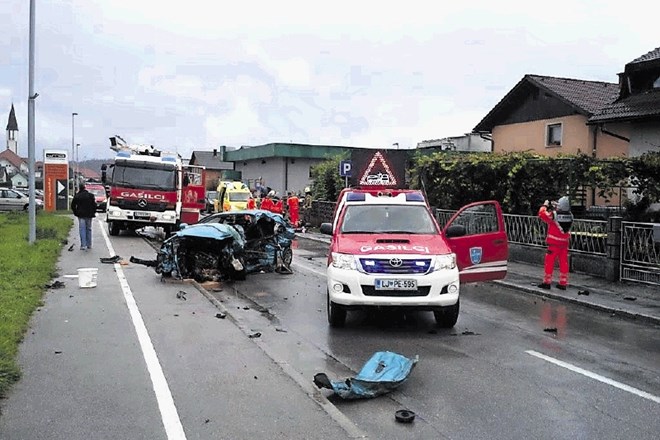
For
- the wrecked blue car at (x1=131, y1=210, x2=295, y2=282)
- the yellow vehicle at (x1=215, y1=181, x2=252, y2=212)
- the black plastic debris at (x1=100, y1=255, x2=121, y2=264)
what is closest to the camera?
the wrecked blue car at (x1=131, y1=210, x2=295, y2=282)

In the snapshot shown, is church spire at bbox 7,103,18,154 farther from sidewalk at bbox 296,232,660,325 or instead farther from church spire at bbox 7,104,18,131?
sidewalk at bbox 296,232,660,325

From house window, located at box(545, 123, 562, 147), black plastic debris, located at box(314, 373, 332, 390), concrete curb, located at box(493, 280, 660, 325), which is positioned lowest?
concrete curb, located at box(493, 280, 660, 325)

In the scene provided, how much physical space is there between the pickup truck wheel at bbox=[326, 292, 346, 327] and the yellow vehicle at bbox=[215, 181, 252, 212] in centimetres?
2627

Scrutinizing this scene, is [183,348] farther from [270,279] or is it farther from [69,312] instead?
[270,279]

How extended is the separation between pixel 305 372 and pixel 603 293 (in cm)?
804

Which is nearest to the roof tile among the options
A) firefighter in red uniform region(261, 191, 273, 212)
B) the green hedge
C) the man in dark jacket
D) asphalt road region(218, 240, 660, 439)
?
the green hedge

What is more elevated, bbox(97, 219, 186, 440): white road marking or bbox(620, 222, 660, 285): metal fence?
bbox(620, 222, 660, 285): metal fence

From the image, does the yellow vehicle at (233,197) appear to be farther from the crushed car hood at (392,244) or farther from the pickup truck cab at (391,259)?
the crushed car hood at (392,244)

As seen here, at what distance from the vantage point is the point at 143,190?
2381 centimetres

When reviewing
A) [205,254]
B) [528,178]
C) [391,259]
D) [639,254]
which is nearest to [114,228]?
[205,254]

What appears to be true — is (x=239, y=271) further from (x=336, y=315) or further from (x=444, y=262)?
(x=444, y=262)

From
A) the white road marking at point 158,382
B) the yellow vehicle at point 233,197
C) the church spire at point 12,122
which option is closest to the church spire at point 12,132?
the church spire at point 12,122

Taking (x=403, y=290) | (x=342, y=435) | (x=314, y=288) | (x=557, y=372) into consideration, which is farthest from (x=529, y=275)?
(x=342, y=435)

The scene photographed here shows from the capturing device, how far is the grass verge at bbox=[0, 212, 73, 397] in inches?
277
